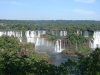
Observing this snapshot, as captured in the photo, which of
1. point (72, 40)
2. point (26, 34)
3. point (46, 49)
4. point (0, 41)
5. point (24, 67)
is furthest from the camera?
point (26, 34)

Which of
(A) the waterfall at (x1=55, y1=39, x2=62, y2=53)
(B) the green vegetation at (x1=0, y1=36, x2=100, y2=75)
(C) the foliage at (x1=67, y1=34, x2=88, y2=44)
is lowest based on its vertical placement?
(A) the waterfall at (x1=55, y1=39, x2=62, y2=53)

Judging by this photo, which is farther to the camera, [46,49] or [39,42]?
[39,42]

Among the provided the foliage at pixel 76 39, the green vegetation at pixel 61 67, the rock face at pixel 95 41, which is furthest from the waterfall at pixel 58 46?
the green vegetation at pixel 61 67

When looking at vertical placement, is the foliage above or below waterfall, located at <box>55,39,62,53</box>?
above

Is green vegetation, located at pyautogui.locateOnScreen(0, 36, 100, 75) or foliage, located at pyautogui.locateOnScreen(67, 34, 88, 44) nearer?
green vegetation, located at pyautogui.locateOnScreen(0, 36, 100, 75)

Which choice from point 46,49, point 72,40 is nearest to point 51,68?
point 46,49

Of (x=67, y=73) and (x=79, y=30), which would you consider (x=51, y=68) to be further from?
(x=79, y=30)

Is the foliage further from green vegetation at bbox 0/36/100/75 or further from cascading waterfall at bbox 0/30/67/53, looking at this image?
green vegetation at bbox 0/36/100/75

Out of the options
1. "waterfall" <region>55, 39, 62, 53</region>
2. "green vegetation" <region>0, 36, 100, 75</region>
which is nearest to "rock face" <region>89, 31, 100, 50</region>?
"waterfall" <region>55, 39, 62, 53</region>

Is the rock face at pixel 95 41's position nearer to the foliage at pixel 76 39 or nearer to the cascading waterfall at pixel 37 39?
the foliage at pixel 76 39

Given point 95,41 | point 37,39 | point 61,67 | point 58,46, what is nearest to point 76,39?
point 58,46

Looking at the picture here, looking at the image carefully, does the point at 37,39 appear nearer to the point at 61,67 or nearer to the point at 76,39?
the point at 76,39
